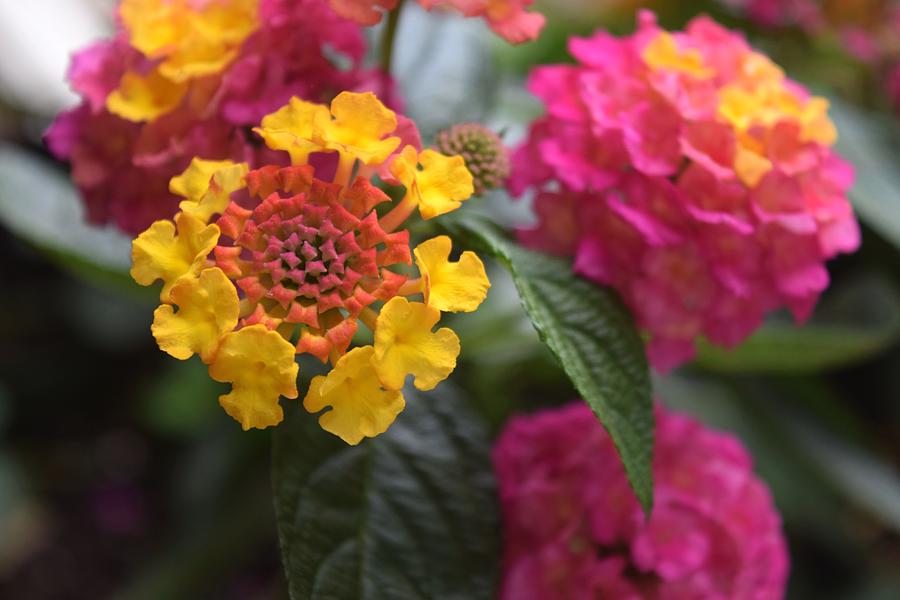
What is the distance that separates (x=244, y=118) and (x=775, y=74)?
0.34 meters

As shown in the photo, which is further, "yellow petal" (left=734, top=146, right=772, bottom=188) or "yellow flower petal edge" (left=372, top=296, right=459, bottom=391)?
"yellow petal" (left=734, top=146, right=772, bottom=188)

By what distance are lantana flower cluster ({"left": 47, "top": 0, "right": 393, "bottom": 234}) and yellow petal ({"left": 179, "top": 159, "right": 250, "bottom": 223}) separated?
2.5 inches

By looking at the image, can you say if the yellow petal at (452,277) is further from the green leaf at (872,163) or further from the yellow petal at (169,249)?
the green leaf at (872,163)

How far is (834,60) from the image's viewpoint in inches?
43.9

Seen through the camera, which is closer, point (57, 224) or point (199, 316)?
point (199, 316)

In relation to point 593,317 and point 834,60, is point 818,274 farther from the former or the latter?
point 834,60

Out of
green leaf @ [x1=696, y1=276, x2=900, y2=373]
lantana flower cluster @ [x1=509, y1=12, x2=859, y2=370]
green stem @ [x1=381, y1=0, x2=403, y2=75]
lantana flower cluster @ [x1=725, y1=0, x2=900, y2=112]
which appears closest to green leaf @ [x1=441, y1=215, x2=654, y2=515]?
lantana flower cluster @ [x1=509, y1=12, x2=859, y2=370]

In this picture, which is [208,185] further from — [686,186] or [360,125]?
[686,186]

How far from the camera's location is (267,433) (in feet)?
3.15

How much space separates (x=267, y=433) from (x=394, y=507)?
396mm

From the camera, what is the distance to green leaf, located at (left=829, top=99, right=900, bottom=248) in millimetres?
862

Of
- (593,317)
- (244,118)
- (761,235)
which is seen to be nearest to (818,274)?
(761,235)

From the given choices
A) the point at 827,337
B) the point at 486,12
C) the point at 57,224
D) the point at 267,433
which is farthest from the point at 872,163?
the point at 57,224

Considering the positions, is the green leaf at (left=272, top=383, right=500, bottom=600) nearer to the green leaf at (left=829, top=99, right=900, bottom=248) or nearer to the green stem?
the green stem
